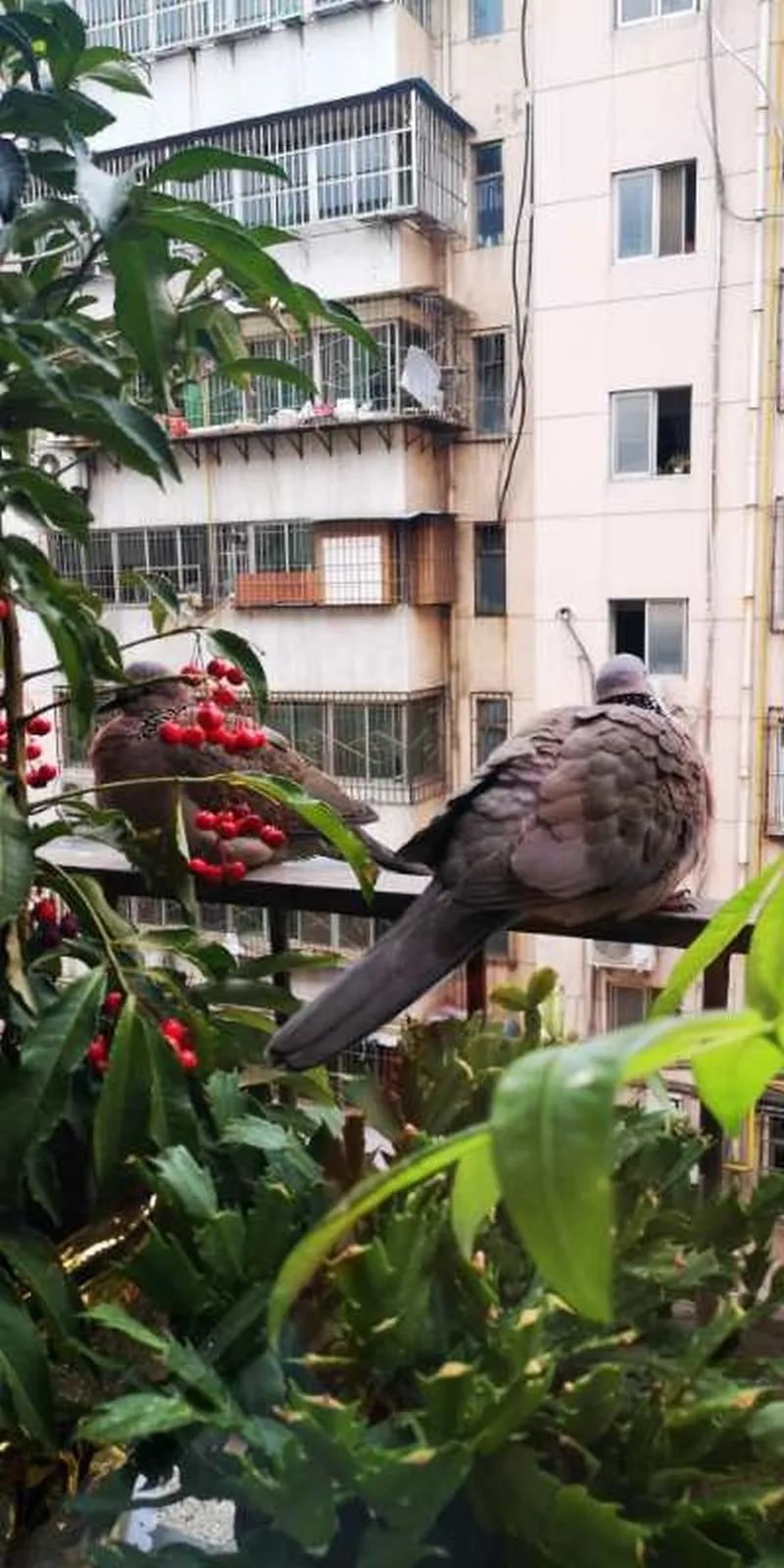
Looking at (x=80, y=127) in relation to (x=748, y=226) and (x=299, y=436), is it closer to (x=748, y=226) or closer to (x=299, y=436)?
(x=299, y=436)

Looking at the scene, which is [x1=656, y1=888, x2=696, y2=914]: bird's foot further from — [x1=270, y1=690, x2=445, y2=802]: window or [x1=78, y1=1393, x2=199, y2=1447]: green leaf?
[x1=78, y1=1393, x2=199, y2=1447]: green leaf

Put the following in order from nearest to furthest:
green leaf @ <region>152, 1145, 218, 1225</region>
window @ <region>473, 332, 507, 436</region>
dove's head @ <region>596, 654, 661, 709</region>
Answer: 1. green leaf @ <region>152, 1145, 218, 1225</region>
2. dove's head @ <region>596, 654, 661, 709</region>
3. window @ <region>473, 332, 507, 436</region>

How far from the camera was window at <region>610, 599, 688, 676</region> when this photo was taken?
1336mm

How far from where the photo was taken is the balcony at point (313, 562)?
4.39 feet

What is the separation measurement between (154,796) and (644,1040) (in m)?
1.04

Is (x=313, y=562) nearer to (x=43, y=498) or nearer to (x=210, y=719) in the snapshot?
(x=210, y=719)

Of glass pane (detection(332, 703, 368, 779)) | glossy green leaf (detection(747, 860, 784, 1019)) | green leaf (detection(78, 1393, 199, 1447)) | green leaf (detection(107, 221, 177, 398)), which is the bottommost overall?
green leaf (detection(78, 1393, 199, 1447))

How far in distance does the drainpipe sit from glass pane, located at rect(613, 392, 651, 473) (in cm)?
12

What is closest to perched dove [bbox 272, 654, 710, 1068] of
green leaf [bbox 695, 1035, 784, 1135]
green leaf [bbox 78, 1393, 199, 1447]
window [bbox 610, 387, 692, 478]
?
green leaf [bbox 78, 1393, 199, 1447]

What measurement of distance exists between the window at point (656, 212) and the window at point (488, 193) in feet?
0.44

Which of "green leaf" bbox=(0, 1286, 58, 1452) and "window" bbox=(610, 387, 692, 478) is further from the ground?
"window" bbox=(610, 387, 692, 478)

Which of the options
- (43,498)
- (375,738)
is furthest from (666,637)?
(43,498)

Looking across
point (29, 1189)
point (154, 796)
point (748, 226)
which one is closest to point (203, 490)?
point (154, 796)

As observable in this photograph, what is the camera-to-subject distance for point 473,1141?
0.87ft
